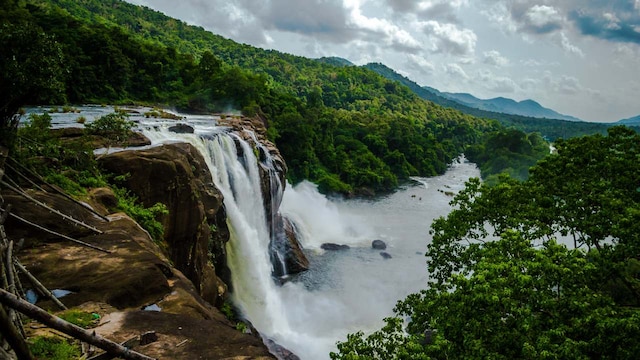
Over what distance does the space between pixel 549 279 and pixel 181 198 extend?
13283mm

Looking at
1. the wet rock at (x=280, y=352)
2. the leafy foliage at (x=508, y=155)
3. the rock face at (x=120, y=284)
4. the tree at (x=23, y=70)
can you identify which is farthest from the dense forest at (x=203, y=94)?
the wet rock at (x=280, y=352)

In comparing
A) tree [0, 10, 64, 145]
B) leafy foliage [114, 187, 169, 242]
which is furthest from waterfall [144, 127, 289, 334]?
tree [0, 10, 64, 145]

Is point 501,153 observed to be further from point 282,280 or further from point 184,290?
point 184,290

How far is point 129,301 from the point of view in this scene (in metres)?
8.86

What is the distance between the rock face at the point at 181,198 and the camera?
15727 millimetres

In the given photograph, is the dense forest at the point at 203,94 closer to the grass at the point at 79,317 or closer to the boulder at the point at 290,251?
the grass at the point at 79,317

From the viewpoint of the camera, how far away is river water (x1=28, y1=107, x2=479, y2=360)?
2166 centimetres

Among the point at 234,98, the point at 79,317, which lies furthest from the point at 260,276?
the point at 234,98

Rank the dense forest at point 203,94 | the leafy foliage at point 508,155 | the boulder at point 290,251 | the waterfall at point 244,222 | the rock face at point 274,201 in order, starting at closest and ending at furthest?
the waterfall at point 244,222 < the rock face at point 274,201 < the boulder at point 290,251 < the dense forest at point 203,94 < the leafy foliage at point 508,155

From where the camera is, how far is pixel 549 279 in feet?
31.4

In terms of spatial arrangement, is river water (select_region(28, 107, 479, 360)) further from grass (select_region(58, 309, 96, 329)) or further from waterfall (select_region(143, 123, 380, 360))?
grass (select_region(58, 309, 96, 329))

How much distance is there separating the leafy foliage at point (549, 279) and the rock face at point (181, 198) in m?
8.51

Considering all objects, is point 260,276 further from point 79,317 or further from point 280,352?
point 79,317

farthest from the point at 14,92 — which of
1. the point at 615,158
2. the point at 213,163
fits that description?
the point at 615,158
